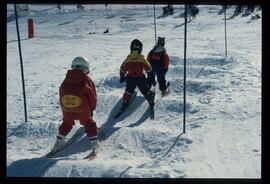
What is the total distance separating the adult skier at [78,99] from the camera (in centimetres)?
502

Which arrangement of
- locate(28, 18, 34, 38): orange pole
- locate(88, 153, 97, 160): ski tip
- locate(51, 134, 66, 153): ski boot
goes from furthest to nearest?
locate(28, 18, 34, 38): orange pole → locate(51, 134, 66, 153): ski boot → locate(88, 153, 97, 160): ski tip

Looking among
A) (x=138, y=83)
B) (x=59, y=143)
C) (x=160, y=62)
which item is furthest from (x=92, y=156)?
(x=160, y=62)

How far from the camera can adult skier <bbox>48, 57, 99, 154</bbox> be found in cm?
502

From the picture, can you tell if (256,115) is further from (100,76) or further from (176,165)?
(100,76)

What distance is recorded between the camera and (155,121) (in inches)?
254

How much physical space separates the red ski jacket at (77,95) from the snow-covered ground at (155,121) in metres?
0.54

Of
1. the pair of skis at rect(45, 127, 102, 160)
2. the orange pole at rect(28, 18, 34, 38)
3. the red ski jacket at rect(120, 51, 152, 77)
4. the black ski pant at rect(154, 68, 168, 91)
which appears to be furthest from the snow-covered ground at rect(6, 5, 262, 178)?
the orange pole at rect(28, 18, 34, 38)

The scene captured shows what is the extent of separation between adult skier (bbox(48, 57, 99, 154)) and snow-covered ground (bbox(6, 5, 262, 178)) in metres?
0.29

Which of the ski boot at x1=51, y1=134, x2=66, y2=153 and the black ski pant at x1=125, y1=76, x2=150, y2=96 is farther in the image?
the black ski pant at x1=125, y1=76, x2=150, y2=96

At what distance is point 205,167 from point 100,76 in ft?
→ 16.4

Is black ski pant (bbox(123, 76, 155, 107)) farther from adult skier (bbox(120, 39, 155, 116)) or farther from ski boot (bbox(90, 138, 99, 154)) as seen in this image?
ski boot (bbox(90, 138, 99, 154))

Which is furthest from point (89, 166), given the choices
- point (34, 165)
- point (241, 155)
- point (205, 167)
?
point (241, 155)

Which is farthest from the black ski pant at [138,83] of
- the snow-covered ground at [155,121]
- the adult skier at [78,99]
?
the adult skier at [78,99]

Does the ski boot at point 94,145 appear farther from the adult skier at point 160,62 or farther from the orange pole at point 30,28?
the orange pole at point 30,28
